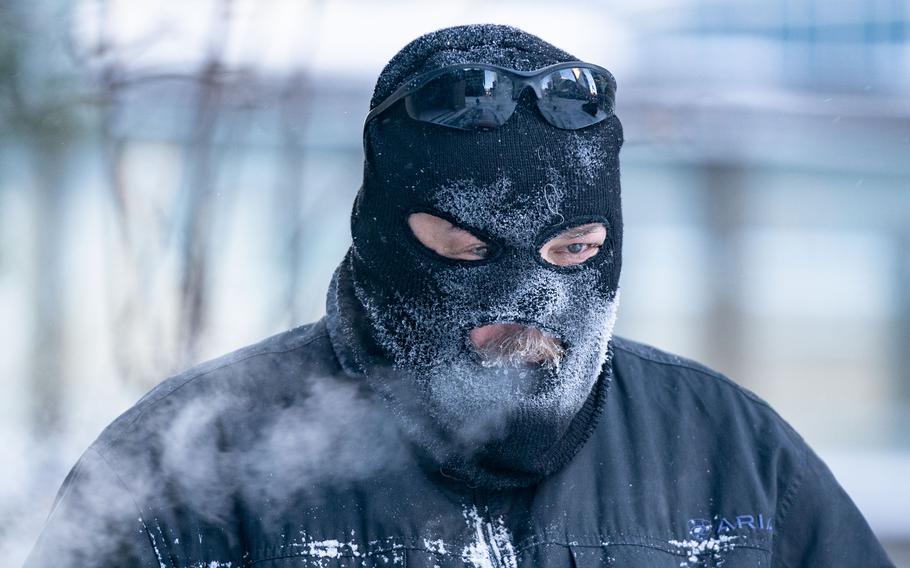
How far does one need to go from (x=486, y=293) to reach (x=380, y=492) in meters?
0.43

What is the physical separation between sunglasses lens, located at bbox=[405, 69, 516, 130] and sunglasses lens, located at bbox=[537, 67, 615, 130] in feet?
0.26

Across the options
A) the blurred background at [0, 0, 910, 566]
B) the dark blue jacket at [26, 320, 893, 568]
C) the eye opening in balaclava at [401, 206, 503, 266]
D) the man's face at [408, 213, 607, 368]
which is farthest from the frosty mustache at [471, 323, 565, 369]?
the blurred background at [0, 0, 910, 566]

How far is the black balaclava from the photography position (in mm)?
1874

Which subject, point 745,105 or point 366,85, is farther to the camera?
point 745,105

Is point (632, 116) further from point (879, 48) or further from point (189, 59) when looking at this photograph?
point (189, 59)

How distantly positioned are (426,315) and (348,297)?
24cm

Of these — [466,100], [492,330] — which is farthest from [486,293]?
[466,100]

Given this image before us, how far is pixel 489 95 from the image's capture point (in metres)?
1.93

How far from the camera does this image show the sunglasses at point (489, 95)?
1.93 metres

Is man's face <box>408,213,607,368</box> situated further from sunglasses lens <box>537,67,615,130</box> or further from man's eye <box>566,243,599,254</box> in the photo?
sunglasses lens <box>537,67,615,130</box>

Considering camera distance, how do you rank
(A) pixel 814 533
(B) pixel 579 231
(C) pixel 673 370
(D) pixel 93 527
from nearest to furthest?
(D) pixel 93 527, (B) pixel 579 231, (A) pixel 814 533, (C) pixel 673 370

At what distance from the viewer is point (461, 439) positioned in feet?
6.20

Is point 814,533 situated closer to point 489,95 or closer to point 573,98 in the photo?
point 573,98

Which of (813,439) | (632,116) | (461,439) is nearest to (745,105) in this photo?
(632,116)
